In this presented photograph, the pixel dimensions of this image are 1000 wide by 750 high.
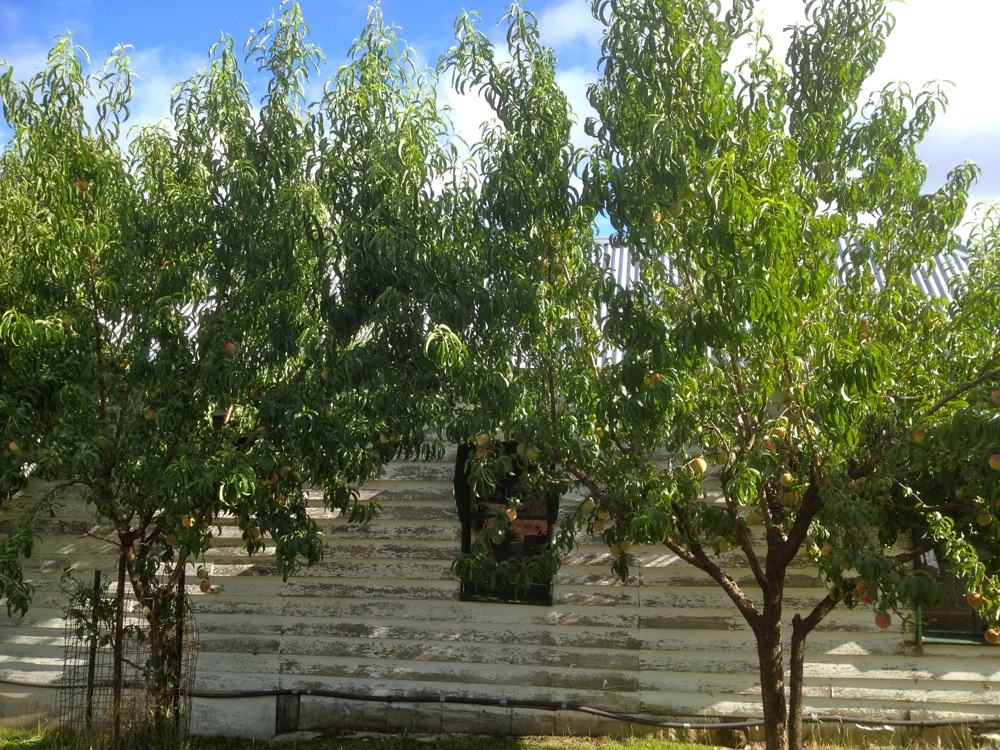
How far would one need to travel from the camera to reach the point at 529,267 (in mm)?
6273

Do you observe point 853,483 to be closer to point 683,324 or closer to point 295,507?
point 683,324

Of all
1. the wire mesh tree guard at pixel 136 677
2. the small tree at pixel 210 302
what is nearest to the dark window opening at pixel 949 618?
the small tree at pixel 210 302

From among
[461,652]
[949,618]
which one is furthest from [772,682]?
[461,652]

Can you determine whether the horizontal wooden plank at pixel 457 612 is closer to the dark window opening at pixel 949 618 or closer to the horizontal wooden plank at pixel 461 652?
the horizontal wooden plank at pixel 461 652

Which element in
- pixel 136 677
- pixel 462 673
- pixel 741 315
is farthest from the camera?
pixel 462 673

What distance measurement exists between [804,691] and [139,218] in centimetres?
699

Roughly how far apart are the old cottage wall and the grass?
8.2 inches

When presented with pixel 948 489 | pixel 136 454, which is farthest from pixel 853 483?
pixel 136 454

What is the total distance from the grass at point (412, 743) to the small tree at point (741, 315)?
2080 mm

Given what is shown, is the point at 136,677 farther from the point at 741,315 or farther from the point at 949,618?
the point at 949,618

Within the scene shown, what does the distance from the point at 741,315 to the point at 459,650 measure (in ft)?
16.8

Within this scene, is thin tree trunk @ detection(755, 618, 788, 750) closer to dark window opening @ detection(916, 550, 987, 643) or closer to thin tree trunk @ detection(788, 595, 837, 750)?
thin tree trunk @ detection(788, 595, 837, 750)

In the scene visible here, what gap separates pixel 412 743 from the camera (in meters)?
8.71

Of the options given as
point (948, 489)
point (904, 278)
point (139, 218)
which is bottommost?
point (948, 489)
